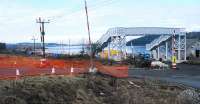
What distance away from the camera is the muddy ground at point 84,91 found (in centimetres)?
2409

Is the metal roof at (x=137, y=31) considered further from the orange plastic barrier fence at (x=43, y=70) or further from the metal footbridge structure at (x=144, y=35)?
the orange plastic barrier fence at (x=43, y=70)

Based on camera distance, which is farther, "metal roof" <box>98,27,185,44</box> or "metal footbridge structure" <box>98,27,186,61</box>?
"metal footbridge structure" <box>98,27,186,61</box>

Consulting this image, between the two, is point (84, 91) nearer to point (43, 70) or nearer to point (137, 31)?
point (43, 70)

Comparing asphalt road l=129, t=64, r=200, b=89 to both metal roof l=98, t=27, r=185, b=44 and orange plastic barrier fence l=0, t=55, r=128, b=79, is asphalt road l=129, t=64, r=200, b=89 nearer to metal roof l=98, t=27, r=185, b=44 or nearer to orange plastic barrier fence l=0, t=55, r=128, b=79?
orange plastic barrier fence l=0, t=55, r=128, b=79

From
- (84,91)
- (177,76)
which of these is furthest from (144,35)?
(84,91)

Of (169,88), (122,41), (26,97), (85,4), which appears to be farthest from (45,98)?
(122,41)

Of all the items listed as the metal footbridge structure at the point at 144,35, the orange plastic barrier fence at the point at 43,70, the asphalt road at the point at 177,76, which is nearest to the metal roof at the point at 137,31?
the metal footbridge structure at the point at 144,35

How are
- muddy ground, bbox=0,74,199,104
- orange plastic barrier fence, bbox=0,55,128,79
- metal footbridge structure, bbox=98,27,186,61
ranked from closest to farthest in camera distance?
1. muddy ground, bbox=0,74,199,104
2. orange plastic barrier fence, bbox=0,55,128,79
3. metal footbridge structure, bbox=98,27,186,61

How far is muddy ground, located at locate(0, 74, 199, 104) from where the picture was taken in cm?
2409

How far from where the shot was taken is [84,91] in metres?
28.2

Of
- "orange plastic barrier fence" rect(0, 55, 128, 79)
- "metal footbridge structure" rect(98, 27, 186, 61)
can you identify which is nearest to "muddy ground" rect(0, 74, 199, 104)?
"orange plastic barrier fence" rect(0, 55, 128, 79)

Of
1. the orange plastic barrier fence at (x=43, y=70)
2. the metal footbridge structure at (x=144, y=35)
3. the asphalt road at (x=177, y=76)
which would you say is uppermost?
the metal footbridge structure at (x=144, y=35)

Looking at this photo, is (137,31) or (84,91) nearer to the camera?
(84,91)

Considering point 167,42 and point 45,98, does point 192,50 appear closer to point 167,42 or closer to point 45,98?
point 167,42
